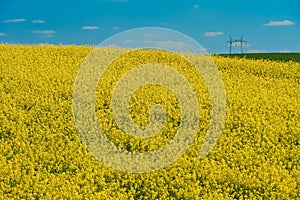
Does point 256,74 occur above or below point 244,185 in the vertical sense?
above

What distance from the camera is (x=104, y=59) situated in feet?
78.1

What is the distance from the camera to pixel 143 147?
13867mm

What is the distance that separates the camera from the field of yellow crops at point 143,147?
12.1 metres

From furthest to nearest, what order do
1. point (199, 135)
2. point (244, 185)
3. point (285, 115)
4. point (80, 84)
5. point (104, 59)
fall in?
point (104, 59) < point (80, 84) < point (285, 115) < point (199, 135) < point (244, 185)

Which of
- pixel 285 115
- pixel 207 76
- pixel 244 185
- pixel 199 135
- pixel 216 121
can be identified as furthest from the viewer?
pixel 207 76

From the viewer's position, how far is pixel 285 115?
57.0ft

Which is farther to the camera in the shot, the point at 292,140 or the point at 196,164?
the point at 292,140

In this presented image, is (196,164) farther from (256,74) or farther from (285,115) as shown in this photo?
(256,74)

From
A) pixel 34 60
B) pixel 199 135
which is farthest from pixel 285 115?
pixel 34 60

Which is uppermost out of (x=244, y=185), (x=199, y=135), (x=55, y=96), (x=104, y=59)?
(x=104, y=59)

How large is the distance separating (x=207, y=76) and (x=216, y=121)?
20.3ft

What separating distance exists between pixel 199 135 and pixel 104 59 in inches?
400

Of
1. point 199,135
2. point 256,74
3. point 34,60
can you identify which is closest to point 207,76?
point 256,74

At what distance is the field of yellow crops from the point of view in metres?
12.1
